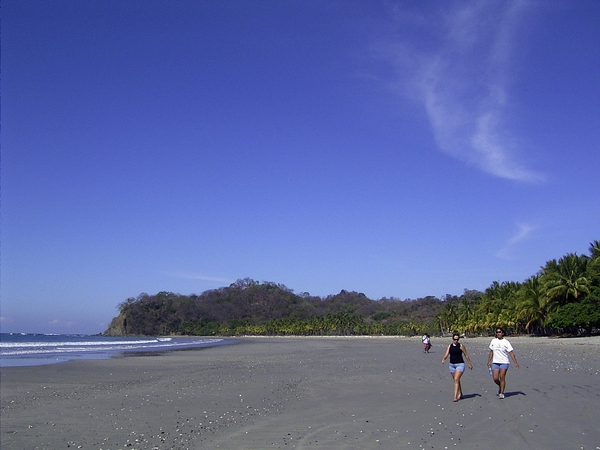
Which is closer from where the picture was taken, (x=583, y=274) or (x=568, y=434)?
(x=568, y=434)

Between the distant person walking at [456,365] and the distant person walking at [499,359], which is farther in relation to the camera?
the distant person walking at [499,359]

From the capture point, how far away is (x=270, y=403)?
12492 millimetres

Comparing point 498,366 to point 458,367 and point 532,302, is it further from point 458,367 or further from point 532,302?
point 532,302

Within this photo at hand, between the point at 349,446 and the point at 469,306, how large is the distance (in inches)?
3513

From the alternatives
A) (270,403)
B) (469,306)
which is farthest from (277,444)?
(469,306)

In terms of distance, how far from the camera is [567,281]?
56.2 meters

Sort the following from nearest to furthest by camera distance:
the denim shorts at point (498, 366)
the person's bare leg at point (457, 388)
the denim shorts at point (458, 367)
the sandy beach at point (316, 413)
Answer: the sandy beach at point (316, 413) → the person's bare leg at point (457, 388) → the denim shorts at point (458, 367) → the denim shorts at point (498, 366)

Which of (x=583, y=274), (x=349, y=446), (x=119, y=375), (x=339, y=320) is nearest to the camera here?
(x=349, y=446)

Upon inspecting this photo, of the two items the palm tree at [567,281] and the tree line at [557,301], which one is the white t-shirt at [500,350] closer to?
the tree line at [557,301]

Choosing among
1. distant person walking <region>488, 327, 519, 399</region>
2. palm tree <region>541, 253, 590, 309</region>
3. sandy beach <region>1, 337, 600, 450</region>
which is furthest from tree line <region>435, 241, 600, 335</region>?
distant person walking <region>488, 327, 519, 399</region>

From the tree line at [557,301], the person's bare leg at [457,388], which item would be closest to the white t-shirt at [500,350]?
the person's bare leg at [457,388]

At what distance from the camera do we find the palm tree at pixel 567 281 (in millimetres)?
55247

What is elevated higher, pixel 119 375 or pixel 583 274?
pixel 583 274

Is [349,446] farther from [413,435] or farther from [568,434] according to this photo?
[568,434]
